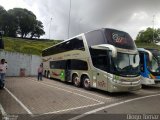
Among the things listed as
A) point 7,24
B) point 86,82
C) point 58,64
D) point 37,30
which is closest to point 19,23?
point 7,24

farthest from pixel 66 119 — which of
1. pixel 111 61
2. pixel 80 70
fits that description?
pixel 80 70

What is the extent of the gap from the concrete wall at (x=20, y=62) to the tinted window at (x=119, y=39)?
17.8 metres

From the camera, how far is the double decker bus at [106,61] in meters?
12.9

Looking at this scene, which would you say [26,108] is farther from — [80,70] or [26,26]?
[26,26]

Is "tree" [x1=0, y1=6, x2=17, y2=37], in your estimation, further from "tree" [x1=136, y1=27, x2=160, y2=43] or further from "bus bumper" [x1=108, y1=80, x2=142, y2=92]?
"bus bumper" [x1=108, y1=80, x2=142, y2=92]

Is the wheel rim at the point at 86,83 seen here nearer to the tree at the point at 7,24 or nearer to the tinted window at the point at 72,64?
the tinted window at the point at 72,64

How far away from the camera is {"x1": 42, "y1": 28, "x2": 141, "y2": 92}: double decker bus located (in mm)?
12898

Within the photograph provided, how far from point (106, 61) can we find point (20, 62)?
19.2 metres

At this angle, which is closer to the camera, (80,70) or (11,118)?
(11,118)

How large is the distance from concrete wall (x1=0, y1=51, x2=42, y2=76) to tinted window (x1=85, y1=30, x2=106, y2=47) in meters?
15.6

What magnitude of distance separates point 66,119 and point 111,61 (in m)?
5.99

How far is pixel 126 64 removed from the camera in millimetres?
13305

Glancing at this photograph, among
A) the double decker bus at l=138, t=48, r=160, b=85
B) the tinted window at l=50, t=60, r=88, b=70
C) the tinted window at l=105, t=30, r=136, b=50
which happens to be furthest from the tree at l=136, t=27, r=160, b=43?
the tinted window at l=105, t=30, r=136, b=50

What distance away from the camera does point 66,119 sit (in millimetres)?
7684
